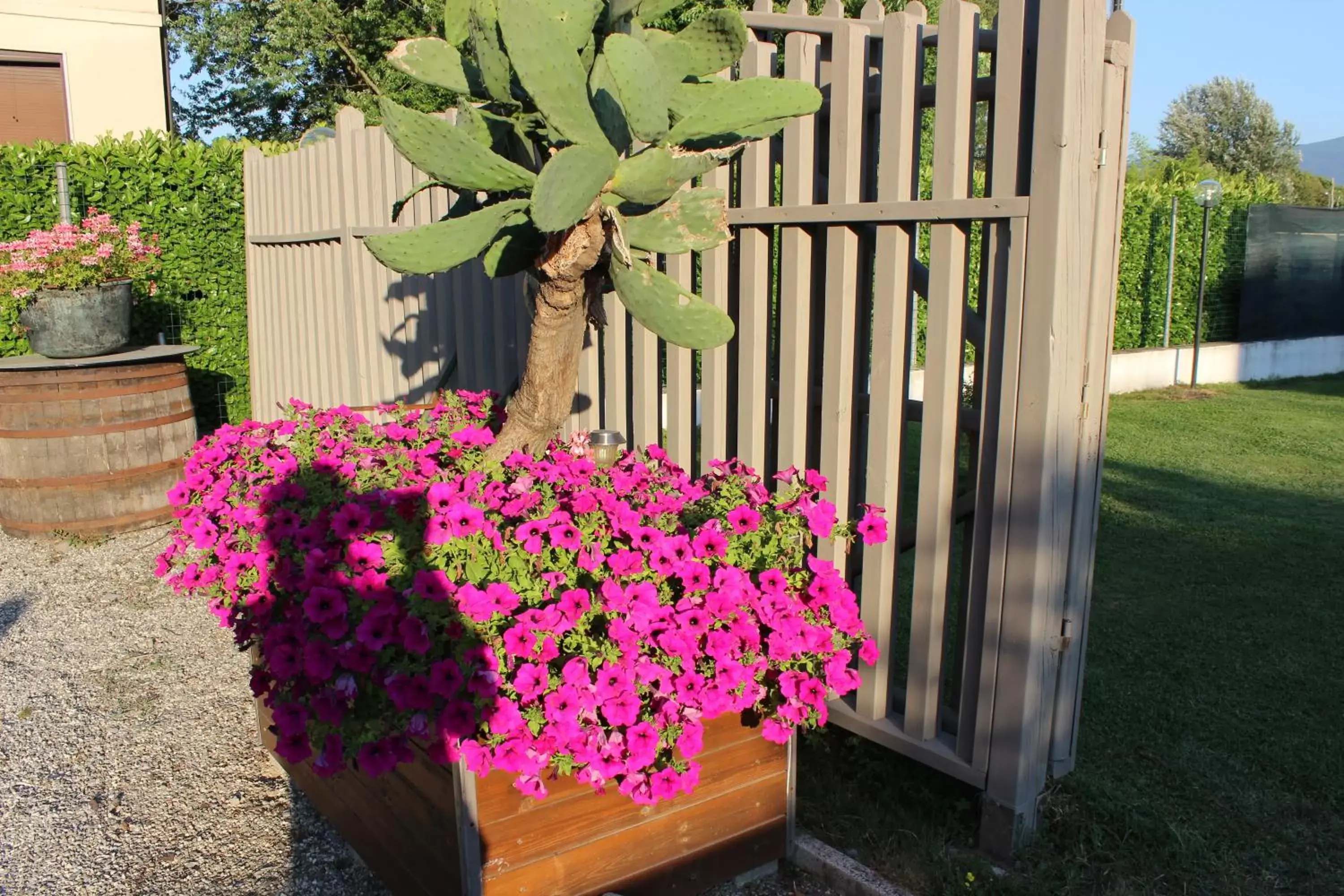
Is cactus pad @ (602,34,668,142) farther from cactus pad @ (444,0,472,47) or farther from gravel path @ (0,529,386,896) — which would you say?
gravel path @ (0,529,386,896)

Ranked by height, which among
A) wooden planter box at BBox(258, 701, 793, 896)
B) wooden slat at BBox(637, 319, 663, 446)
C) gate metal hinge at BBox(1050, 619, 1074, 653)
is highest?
wooden slat at BBox(637, 319, 663, 446)

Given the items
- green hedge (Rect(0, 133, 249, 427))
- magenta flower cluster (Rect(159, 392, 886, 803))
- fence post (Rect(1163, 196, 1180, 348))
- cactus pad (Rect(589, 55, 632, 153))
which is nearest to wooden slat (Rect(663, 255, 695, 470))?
magenta flower cluster (Rect(159, 392, 886, 803))

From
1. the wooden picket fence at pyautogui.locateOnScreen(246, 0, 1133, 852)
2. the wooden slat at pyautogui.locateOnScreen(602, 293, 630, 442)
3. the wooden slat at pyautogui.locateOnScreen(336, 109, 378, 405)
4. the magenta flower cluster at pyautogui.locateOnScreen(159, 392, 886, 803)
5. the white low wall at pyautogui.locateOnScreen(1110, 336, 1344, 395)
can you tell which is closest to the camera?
the magenta flower cluster at pyautogui.locateOnScreen(159, 392, 886, 803)

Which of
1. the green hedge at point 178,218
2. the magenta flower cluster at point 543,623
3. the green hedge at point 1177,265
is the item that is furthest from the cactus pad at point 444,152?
the green hedge at point 1177,265

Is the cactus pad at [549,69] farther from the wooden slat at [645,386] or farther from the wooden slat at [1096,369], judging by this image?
the wooden slat at [645,386]

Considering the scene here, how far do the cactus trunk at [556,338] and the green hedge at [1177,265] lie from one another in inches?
423

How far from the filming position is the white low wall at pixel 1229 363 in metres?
12.1

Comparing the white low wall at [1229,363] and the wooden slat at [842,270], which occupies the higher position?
the wooden slat at [842,270]

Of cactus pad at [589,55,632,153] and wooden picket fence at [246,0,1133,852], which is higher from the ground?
cactus pad at [589,55,632,153]

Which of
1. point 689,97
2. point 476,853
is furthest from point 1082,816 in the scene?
point 689,97

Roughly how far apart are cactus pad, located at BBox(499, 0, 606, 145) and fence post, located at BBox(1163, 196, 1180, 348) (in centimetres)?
1170

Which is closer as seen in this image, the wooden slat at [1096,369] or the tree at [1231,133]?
the wooden slat at [1096,369]

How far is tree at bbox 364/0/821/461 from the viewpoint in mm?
2346

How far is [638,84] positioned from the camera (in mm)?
2322
